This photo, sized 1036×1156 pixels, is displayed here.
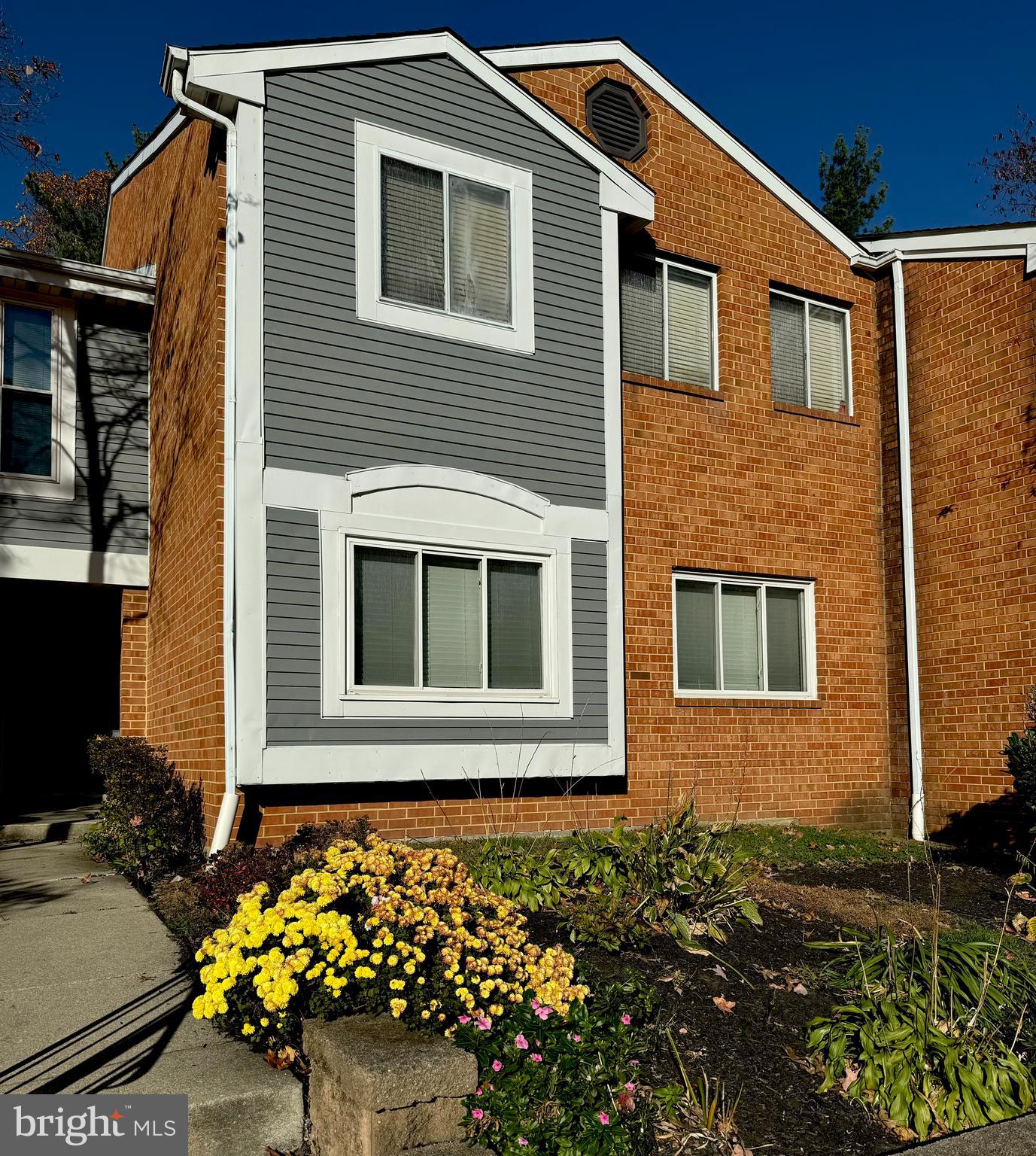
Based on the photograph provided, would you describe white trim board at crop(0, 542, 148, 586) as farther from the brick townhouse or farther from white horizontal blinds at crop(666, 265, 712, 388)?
white horizontal blinds at crop(666, 265, 712, 388)

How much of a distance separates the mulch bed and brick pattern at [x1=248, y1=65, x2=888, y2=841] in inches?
137

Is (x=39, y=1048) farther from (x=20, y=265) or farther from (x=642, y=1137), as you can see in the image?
(x=20, y=265)

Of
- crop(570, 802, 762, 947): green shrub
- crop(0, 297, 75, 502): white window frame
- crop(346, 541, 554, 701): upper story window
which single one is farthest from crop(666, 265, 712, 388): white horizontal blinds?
crop(0, 297, 75, 502): white window frame

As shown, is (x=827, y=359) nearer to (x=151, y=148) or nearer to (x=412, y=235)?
(x=412, y=235)

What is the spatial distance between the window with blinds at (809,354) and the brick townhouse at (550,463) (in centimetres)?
4

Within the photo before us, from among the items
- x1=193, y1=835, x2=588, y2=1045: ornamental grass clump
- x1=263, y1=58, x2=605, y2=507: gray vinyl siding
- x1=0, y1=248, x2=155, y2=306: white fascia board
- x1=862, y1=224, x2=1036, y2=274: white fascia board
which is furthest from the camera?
x1=862, y1=224, x2=1036, y2=274: white fascia board

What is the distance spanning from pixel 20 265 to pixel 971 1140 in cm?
1079

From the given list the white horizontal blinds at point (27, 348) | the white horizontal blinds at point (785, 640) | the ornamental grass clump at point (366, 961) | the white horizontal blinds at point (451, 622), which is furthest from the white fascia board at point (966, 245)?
the ornamental grass clump at point (366, 961)

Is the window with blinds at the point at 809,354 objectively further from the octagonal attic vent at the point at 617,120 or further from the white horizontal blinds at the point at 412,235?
the white horizontal blinds at the point at 412,235

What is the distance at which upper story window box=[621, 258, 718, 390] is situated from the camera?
1146 cm

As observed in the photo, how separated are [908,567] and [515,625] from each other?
16.6 ft

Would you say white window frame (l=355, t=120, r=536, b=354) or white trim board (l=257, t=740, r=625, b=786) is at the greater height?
white window frame (l=355, t=120, r=536, b=354)

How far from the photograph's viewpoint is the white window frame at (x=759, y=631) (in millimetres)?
11148

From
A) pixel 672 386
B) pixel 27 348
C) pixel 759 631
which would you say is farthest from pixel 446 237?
pixel 759 631
